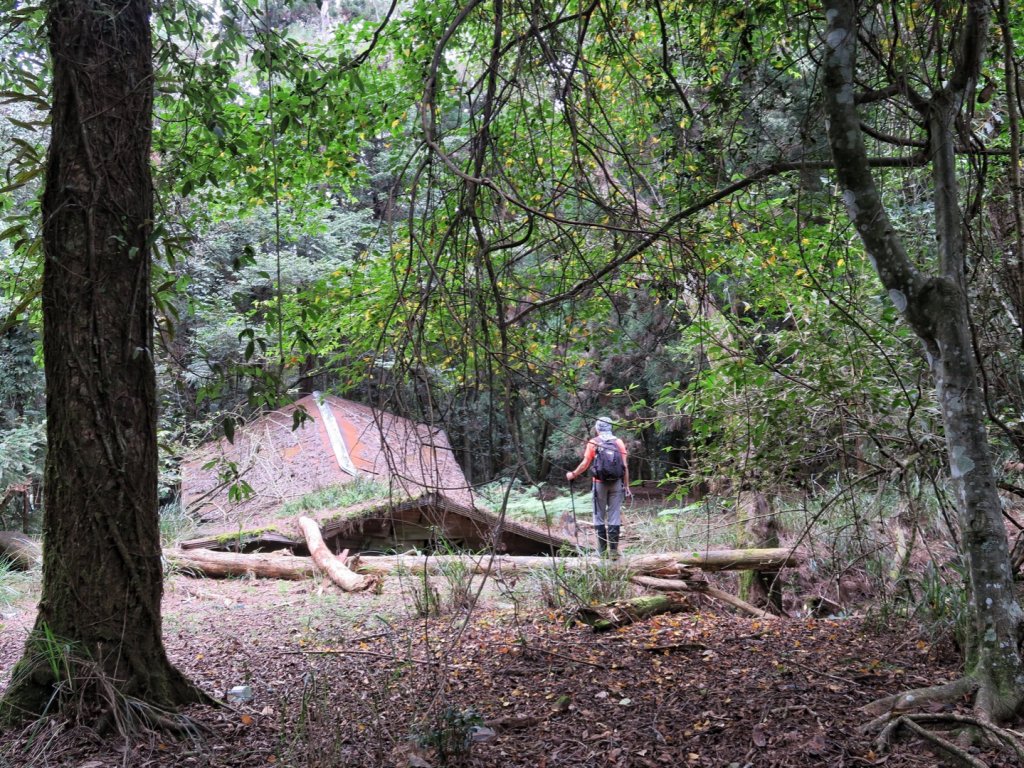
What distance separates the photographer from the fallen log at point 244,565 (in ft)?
30.7

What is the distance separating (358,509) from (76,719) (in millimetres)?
7803

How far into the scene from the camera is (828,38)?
3160 millimetres

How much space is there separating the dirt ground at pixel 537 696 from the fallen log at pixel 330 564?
2.16m

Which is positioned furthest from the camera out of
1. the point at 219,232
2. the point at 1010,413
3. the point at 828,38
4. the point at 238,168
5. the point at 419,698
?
the point at 219,232

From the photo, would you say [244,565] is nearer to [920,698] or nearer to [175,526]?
[175,526]

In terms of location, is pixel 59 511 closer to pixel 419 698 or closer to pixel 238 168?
pixel 419 698

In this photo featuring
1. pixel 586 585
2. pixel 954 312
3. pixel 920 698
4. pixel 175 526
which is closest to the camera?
pixel 954 312

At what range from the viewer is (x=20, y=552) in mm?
9562

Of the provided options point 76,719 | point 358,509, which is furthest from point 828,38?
point 358,509

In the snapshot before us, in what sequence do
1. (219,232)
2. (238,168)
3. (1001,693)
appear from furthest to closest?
(219,232)
(238,168)
(1001,693)

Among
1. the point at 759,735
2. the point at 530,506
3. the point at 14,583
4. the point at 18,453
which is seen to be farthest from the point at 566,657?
the point at 18,453

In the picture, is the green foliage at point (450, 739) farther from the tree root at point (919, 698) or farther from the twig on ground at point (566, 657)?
the tree root at point (919, 698)

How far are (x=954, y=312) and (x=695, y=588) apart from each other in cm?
428

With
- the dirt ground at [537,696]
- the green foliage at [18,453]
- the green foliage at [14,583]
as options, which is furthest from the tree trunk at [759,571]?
the green foliage at [18,453]
